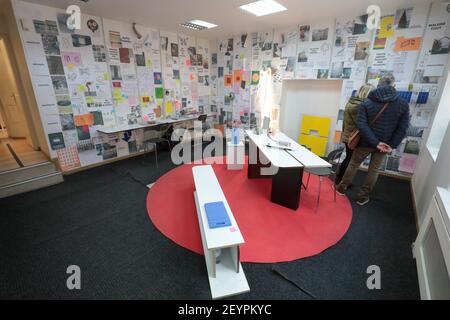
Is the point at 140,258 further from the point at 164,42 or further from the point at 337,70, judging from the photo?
the point at 164,42

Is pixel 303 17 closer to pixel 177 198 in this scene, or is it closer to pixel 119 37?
pixel 119 37

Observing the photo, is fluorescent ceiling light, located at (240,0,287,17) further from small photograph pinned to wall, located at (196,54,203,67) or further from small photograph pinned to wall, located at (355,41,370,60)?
small photograph pinned to wall, located at (196,54,203,67)

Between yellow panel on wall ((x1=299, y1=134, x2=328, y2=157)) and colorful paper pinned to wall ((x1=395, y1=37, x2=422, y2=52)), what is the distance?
1.95m

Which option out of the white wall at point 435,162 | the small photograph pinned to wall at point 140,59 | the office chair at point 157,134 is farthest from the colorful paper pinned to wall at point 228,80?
the white wall at point 435,162

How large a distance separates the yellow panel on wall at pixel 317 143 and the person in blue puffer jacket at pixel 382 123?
188cm

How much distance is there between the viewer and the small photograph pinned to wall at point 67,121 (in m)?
3.73

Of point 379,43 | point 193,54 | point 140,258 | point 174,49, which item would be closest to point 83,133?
point 174,49

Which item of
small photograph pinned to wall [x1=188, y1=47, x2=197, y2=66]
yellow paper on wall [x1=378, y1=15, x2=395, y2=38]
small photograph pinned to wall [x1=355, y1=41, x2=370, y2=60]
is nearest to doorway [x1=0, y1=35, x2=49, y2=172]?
small photograph pinned to wall [x1=188, y1=47, x2=197, y2=66]

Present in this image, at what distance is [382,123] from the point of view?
2.60 meters

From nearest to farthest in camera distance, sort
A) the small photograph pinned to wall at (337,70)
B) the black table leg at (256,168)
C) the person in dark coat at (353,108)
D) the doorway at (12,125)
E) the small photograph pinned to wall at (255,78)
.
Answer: the person in dark coat at (353,108)
the black table leg at (256,168)
the doorway at (12,125)
the small photograph pinned to wall at (337,70)
the small photograph pinned to wall at (255,78)

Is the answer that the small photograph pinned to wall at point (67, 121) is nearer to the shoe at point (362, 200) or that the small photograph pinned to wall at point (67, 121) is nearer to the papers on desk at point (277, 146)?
the papers on desk at point (277, 146)

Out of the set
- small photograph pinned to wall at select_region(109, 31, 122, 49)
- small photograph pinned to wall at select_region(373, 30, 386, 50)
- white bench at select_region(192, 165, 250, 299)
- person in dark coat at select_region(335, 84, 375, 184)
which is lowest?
white bench at select_region(192, 165, 250, 299)

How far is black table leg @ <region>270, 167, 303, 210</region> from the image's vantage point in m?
2.71

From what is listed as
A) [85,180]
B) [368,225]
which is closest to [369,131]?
[368,225]
